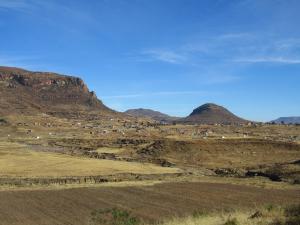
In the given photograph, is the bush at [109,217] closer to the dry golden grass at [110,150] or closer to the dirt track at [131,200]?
the dirt track at [131,200]

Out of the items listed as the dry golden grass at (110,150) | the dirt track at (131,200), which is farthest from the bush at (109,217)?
the dry golden grass at (110,150)

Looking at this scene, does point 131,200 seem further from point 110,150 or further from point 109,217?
point 110,150

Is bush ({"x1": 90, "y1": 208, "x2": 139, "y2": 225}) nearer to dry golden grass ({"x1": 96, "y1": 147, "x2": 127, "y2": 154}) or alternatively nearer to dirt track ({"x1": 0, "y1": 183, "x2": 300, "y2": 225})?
dirt track ({"x1": 0, "y1": 183, "x2": 300, "y2": 225})

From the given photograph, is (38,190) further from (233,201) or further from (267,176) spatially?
(267,176)

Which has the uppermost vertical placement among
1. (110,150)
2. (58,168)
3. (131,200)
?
(110,150)

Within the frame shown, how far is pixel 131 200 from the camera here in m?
36.3

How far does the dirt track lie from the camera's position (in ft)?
97.7

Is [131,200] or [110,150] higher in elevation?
[110,150]

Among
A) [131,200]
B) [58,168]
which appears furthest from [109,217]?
[58,168]

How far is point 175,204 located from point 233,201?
14.4 feet

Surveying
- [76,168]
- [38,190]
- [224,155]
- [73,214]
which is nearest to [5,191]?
[38,190]

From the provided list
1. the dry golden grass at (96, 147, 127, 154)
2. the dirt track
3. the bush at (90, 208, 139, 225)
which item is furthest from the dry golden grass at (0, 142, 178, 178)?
the bush at (90, 208, 139, 225)

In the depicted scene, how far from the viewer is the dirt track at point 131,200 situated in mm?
29781

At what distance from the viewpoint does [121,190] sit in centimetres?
4200
